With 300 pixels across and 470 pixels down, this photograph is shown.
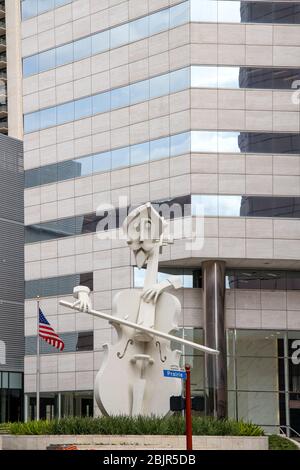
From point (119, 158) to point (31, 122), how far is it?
26.6ft

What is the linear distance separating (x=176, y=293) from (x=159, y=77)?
37.2ft

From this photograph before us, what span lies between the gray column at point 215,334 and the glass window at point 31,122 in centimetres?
1496

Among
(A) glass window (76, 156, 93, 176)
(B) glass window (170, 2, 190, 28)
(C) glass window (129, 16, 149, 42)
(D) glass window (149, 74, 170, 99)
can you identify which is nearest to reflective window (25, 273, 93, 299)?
(A) glass window (76, 156, 93, 176)

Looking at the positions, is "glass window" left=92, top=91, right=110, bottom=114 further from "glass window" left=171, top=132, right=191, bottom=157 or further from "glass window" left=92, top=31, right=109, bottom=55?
"glass window" left=171, top=132, right=191, bottom=157

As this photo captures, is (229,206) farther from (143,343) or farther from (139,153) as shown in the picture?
(143,343)

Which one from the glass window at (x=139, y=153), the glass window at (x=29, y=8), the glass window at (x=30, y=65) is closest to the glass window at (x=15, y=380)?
the glass window at (x=139, y=153)

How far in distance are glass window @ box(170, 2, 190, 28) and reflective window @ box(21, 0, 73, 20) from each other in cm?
859

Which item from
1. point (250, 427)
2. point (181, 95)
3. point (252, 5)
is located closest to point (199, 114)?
point (181, 95)

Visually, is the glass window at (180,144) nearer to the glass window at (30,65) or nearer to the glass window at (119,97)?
the glass window at (119,97)

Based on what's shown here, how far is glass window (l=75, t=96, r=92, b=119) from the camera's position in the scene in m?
58.5

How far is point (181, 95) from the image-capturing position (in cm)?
5338

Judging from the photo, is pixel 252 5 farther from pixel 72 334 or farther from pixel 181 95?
pixel 72 334

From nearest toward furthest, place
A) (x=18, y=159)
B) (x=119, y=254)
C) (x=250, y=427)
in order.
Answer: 1. (x=250, y=427)
2. (x=119, y=254)
3. (x=18, y=159)

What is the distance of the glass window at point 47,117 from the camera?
60.6 m
